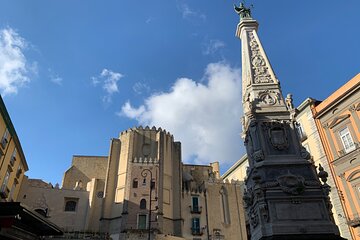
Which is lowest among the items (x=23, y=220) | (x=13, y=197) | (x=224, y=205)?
(x=23, y=220)

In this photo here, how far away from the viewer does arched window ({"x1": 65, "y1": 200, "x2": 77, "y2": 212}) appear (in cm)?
3753

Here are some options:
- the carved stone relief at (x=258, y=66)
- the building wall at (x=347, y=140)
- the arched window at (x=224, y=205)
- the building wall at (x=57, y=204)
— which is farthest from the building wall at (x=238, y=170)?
the carved stone relief at (x=258, y=66)

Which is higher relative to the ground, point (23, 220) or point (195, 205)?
point (195, 205)

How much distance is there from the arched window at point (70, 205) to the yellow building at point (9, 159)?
7893 mm

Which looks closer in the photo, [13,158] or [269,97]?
[269,97]

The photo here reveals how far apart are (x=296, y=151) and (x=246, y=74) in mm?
4155

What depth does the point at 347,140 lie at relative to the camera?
851 inches

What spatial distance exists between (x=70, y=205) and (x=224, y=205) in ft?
68.1

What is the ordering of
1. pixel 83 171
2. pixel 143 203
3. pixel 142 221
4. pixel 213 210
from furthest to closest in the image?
1. pixel 83 171
2. pixel 213 210
3. pixel 143 203
4. pixel 142 221

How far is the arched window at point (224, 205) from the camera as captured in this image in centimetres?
4105

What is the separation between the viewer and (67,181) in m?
45.3

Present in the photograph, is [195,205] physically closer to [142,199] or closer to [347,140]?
[142,199]

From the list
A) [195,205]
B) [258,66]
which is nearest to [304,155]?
[258,66]

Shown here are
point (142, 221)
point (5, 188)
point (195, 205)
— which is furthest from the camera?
point (195, 205)
